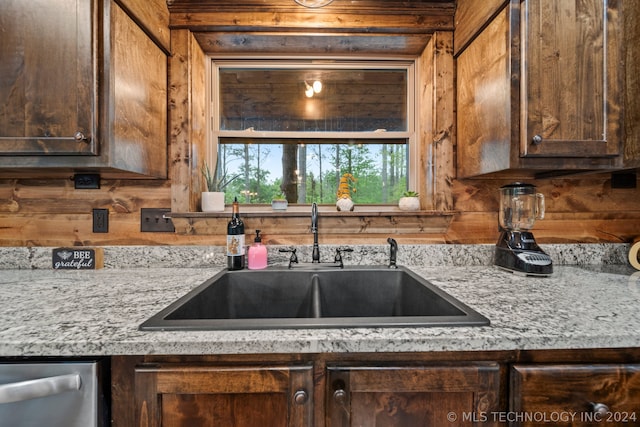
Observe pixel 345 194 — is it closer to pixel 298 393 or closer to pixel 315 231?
pixel 315 231

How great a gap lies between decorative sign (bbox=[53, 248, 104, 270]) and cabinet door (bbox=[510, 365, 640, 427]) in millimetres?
1724

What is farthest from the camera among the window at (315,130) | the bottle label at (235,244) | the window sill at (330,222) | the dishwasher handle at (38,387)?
the window at (315,130)

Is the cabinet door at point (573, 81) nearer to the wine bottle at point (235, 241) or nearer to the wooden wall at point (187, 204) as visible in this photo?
the wooden wall at point (187, 204)

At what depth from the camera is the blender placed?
120 centimetres

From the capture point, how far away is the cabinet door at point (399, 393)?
0.67m

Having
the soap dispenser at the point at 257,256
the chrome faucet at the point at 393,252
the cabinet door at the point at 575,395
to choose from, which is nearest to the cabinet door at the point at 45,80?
the soap dispenser at the point at 257,256

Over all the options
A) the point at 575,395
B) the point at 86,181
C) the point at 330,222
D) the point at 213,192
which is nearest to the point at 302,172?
the point at 330,222

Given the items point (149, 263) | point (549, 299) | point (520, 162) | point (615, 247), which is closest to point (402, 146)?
point (520, 162)

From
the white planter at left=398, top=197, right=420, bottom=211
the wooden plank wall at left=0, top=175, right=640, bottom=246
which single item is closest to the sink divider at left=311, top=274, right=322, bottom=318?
the wooden plank wall at left=0, top=175, right=640, bottom=246

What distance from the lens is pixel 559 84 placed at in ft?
3.51

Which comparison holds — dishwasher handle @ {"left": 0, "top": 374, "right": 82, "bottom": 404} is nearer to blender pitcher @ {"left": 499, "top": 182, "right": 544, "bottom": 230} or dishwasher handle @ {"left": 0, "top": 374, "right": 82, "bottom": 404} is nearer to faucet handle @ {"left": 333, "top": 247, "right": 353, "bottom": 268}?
faucet handle @ {"left": 333, "top": 247, "right": 353, "bottom": 268}

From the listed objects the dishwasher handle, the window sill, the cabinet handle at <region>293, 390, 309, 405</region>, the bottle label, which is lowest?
the cabinet handle at <region>293, 390, 309, 405</region>

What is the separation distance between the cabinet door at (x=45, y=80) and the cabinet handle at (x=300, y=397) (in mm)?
1104

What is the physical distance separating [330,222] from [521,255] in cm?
86
